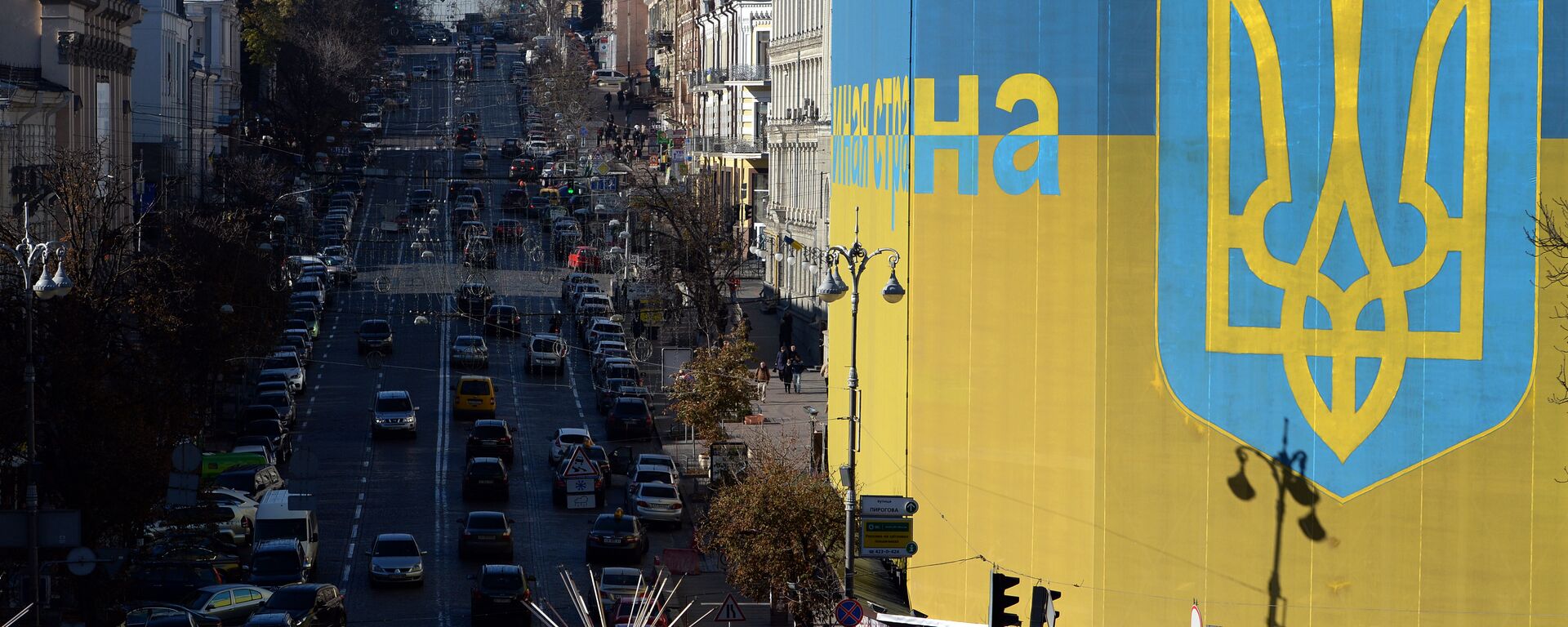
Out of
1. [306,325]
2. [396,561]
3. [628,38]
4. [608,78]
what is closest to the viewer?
[396,561]

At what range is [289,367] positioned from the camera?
58281 mm

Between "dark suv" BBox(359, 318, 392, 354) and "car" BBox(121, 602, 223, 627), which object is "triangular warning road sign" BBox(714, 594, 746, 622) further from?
"dark suv" BBox(359, 318, 392, 354)

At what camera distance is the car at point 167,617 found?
2956cm

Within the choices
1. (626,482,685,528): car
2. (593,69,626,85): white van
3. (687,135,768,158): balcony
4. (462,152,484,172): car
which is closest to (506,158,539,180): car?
(462,152,484,172): car

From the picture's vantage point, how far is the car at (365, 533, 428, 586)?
36.0 meters

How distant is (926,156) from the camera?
33844mm

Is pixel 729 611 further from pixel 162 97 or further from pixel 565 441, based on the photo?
pixel 162 97

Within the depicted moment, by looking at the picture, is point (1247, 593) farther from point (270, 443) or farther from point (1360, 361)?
point (270, 443)

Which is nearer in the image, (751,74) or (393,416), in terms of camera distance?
(393,416)

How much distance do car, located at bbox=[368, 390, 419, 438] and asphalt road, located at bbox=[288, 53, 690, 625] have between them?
0.31 m

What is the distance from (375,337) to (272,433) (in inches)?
643

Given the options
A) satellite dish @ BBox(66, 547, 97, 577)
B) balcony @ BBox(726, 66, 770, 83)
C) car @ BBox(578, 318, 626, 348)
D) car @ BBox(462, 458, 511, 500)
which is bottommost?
car @ BBox(462, 458, 511, 500)

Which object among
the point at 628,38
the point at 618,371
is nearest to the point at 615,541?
the point at 618,371

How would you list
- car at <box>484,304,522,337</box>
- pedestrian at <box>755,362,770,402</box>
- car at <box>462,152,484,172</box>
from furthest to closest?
car at <box>462,152,484,172</box>
car at <box>484,304,522,337</box>
pedestrian at <box>755,362,770,402</box>
